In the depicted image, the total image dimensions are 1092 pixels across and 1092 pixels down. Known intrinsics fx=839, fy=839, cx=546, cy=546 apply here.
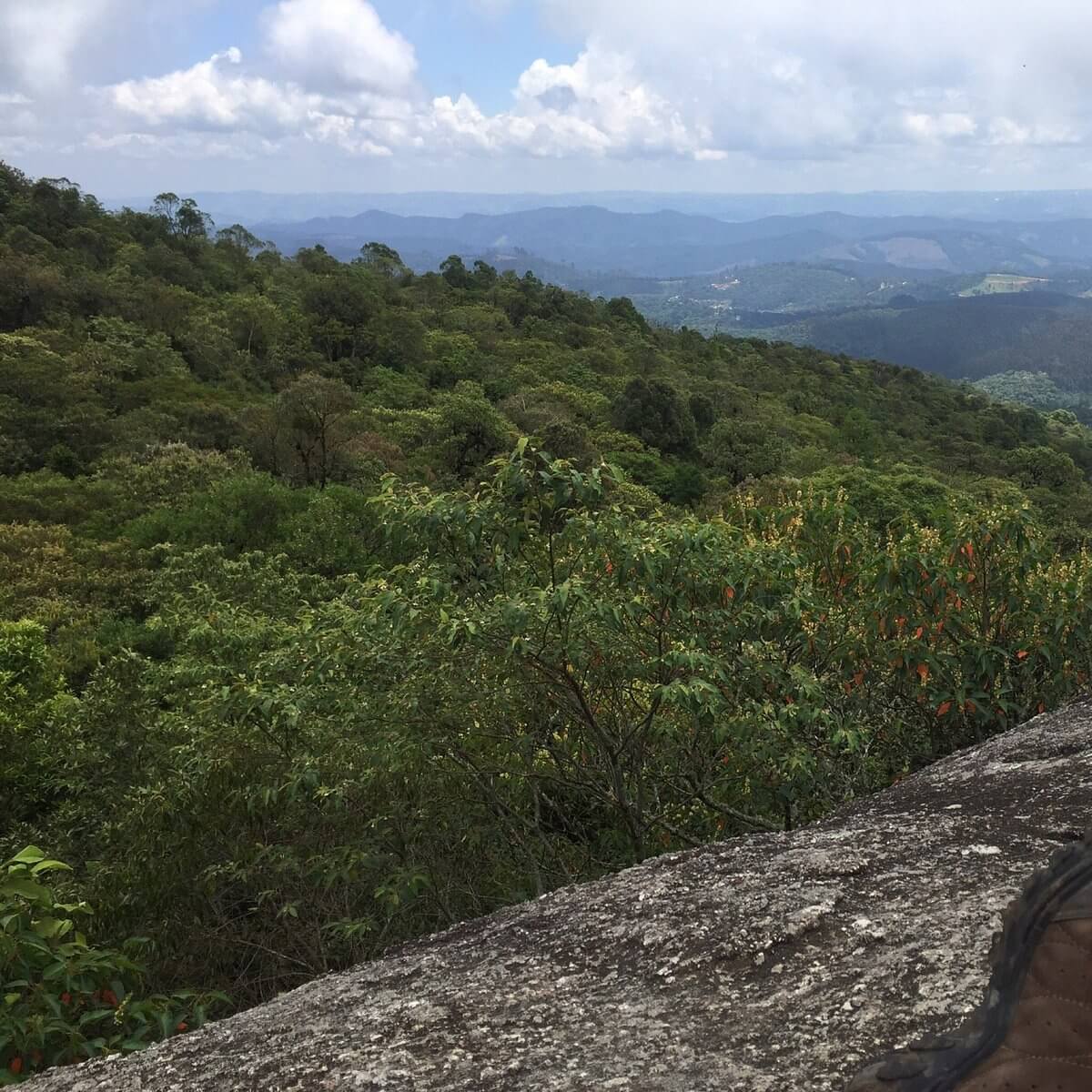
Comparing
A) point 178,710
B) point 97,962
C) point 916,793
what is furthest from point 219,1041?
point 178,710

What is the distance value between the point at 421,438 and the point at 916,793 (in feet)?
101

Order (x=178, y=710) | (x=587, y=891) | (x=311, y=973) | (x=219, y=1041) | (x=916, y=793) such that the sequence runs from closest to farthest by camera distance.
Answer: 1. (x=219, y=1041)
2. (x=587, y=891)
3. (x=916, y=793)
4. (x=311, y=973)
5. (x=178, y=710)

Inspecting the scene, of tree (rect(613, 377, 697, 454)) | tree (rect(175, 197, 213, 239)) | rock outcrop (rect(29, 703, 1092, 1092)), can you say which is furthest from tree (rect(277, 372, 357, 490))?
tree (rect(175, 197, 213, 239))

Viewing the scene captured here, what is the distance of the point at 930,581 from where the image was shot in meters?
5.74

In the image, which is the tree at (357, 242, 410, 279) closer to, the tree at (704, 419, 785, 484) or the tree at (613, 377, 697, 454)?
the tree at (613, 377, 697, 454)

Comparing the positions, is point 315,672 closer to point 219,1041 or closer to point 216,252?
point 219,1041

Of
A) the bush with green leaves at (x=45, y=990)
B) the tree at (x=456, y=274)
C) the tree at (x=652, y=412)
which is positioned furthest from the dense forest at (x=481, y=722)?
the tree at (x=456, y=274)

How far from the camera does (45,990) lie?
11.0 feet

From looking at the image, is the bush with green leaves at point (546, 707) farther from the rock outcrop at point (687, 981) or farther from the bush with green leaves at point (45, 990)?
the bush with green leaves at point (45, 990)

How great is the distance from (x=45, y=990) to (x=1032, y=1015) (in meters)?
3.60

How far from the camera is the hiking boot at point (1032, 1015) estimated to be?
125 centimetres

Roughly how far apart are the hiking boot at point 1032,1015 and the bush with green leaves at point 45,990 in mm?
2941

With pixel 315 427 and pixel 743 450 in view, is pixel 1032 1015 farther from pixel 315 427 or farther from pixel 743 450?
pixel 743 450

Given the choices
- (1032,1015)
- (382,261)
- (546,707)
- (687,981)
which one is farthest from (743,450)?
(382,261)
